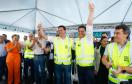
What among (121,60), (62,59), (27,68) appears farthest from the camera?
(27,68)

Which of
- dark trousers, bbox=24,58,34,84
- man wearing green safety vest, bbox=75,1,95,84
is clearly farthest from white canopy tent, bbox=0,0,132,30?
man wearing green safety vest, bbox=75,1,95,84

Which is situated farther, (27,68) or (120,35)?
(27,68)

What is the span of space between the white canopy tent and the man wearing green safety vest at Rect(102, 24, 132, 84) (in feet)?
13.9

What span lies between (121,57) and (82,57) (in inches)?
52.9

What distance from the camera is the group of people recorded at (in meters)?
2.51

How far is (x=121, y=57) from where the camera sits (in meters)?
2.49

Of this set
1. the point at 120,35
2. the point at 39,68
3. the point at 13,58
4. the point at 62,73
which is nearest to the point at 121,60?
the point at 120,35

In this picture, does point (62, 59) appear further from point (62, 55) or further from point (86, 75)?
point (86, 75)

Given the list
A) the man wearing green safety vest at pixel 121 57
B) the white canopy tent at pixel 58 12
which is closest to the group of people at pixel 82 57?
the man wearing green safety vest at pixel 121 57

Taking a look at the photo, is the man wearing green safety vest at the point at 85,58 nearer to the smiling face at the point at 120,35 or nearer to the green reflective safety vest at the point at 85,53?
the green reflective safety vest at the point at 85,53

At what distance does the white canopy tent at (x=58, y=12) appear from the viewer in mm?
6738

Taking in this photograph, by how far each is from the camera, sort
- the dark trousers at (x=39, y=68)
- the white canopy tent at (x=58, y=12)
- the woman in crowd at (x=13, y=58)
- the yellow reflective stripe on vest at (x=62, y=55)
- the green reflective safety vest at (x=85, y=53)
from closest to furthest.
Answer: the green reflective safety vest at (x=85, y=53) < the yellow reflective stripe on vest at (x=62, y=55) < the dark trousers at (x=39, y=68) < the woman in crowd at (x=13, y=58) < the white canopy tent at (x=58, y=12)

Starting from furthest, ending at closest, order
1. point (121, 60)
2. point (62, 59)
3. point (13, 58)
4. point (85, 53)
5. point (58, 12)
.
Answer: point (58, 12) < point (13, 58) < point (62, 59) < point (85, 53) < point (121, 60)

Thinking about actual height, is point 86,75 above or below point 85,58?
below
